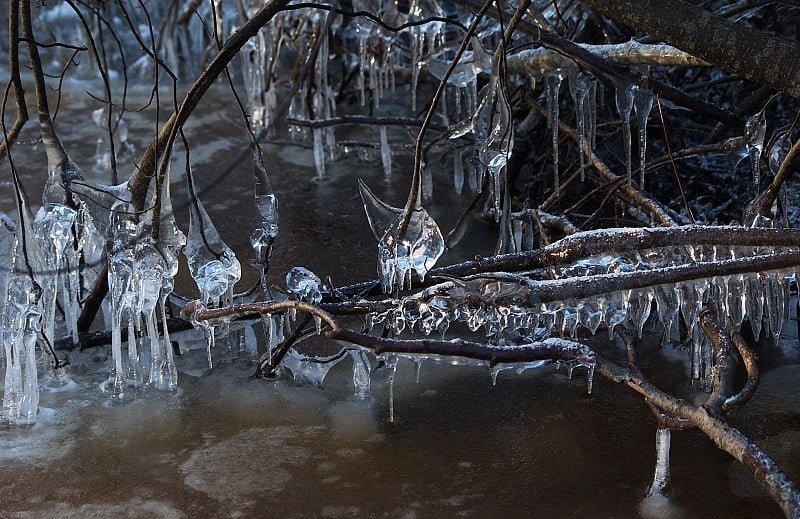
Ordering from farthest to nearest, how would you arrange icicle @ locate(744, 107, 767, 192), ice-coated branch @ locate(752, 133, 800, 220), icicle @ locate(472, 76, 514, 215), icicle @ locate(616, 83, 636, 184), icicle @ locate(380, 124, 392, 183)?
icicle @ locate(380, 124, 392, 183)
icicle @ locate(744, 107, 767, 192)
icicle @ locate(616, 83, 636, 184)
ice-coated branch @ locate(752, 133, 800, 220)
icicle @ locate(472, 76, 514, 215)

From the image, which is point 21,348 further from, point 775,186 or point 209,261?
point 775,186

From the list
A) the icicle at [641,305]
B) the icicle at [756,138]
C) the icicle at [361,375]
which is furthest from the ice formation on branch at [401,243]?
the icicle at [756,138]

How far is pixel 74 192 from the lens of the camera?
3795 millimetres

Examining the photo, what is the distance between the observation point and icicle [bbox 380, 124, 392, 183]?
5.89 metres

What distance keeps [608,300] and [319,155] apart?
3.29 metres

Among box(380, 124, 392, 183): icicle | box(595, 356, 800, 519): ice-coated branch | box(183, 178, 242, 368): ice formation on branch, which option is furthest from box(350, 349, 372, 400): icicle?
box(380, 124, 392, 183): icicle

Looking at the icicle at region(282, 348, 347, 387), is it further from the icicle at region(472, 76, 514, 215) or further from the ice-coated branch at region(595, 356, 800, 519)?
the ice-coated branch at region(595, 356, 800, 519)

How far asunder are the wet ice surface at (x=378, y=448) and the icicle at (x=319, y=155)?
2.29 m

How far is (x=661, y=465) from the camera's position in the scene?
2971mm

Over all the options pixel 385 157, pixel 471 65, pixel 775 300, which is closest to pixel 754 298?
pixel 775 300

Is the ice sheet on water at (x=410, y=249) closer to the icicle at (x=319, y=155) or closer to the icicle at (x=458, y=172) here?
the icicle at (x=458, y=172)

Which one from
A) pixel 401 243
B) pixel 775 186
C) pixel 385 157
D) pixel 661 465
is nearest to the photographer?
pixel 661 465

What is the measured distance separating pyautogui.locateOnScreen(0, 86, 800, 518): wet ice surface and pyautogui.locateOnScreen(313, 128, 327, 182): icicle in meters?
2.29

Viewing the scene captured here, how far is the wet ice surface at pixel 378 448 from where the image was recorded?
2.98 m
